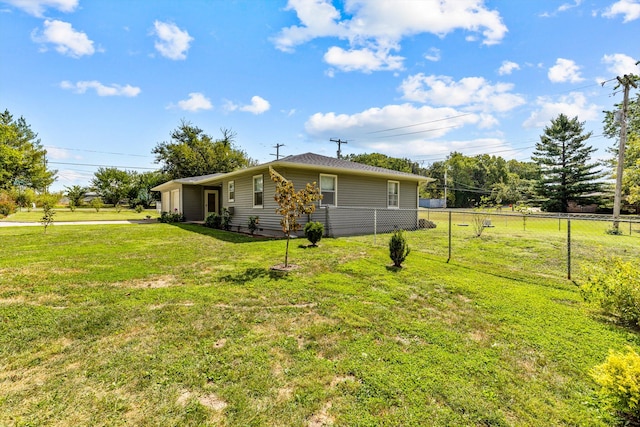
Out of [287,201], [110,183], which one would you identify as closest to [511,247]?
[287,201]

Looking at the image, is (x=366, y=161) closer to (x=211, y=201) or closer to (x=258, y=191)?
(x=211, y=201)

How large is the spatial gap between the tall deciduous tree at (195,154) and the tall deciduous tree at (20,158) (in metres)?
12.3

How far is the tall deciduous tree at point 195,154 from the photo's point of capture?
33.0 meters

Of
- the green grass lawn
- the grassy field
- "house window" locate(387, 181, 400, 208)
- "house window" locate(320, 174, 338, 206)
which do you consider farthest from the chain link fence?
the green grass lawn

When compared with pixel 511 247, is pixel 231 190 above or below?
above

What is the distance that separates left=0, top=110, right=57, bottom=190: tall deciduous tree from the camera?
2578 cm

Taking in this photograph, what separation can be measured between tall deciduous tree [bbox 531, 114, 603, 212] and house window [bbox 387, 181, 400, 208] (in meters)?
23.4

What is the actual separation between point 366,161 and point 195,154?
27840 millimetres

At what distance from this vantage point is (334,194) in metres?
11.4

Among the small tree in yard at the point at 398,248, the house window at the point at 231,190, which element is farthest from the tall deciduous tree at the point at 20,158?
the small tree in yard at the point at 398,248

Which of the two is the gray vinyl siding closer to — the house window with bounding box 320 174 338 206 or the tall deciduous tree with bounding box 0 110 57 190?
the house window with bounding box 320 174 338 206

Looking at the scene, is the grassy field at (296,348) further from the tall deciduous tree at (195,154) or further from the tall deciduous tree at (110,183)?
the tall deciduous tree at (110,183)

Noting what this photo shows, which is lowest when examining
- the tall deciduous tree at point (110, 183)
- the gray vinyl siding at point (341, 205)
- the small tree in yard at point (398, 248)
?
the small tree in yard at point (398, 248)

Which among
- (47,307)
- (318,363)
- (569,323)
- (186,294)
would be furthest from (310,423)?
(47,307)
